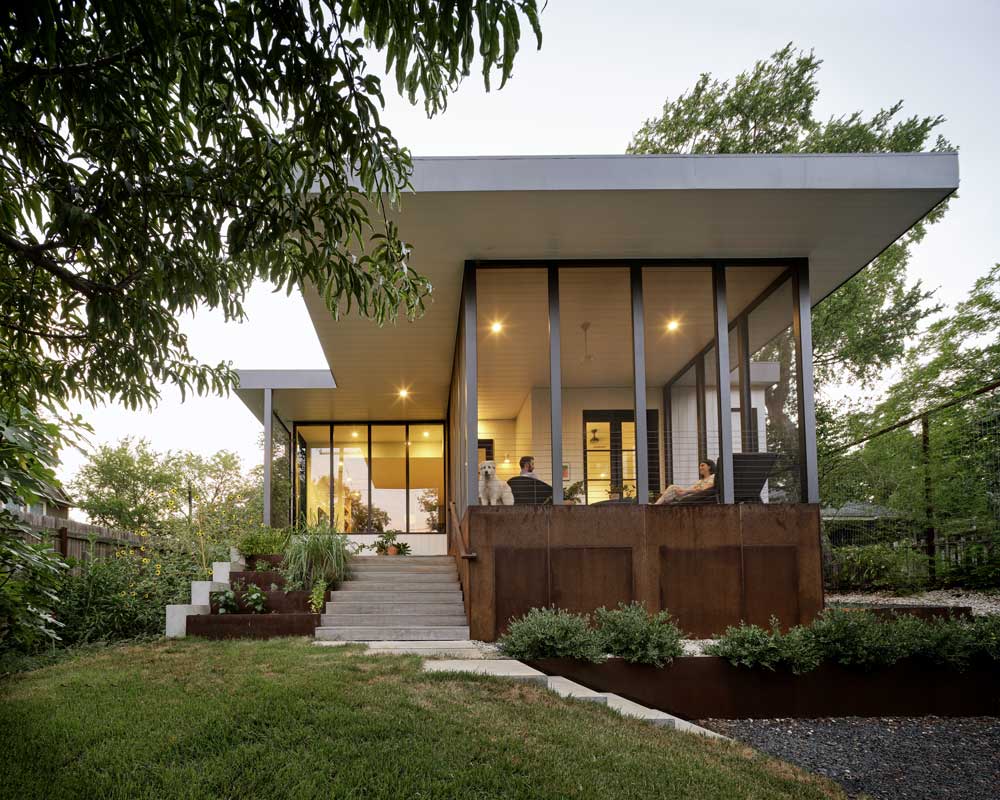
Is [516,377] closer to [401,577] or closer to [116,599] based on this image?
[401,577]

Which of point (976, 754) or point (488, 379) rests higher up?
point (488, 379)

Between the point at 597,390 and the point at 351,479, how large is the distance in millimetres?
7032

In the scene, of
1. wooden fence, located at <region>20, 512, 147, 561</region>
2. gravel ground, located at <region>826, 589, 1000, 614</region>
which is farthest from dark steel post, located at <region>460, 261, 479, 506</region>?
gravel ground, located at <region>826, 589, 1000, 614</region>

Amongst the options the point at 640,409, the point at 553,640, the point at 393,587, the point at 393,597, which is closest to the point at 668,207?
the point at 640,409

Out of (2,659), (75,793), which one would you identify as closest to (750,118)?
(2,659)

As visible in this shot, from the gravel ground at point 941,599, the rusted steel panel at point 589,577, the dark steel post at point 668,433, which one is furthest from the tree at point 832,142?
the rusted steel panel at point 589,577

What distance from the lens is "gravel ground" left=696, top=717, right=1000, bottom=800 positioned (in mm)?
4770

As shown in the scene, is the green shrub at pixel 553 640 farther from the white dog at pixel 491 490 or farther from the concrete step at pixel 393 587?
the concrete step at pixel 393 587

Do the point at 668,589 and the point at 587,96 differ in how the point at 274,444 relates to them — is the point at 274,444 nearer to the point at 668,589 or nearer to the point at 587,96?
the point at 668,589

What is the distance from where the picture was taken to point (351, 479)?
19.2 m

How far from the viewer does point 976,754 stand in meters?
5.45

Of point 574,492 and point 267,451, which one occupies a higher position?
point 267,451

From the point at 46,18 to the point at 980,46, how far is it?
64.7 feet

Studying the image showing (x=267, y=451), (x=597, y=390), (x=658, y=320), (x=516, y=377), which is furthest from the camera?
(x=267, y=451)
